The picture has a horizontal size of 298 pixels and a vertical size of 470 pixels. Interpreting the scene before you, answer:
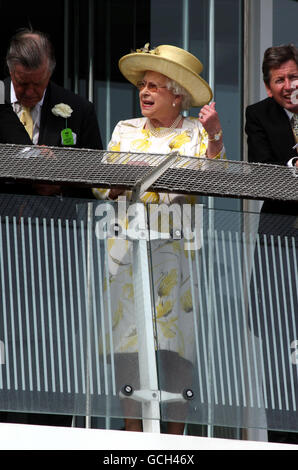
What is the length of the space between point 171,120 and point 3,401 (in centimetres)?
185

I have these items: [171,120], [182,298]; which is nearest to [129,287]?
[182,298]

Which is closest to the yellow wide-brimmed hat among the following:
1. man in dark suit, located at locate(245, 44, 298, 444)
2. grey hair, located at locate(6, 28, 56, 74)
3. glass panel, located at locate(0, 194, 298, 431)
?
grey hair, located at locate(6, 28, 56, 74)

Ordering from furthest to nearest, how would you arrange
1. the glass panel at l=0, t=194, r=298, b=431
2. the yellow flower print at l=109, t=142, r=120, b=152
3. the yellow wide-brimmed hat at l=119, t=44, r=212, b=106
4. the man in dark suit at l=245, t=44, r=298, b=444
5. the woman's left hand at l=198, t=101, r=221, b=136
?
the yellow wide-brimmed hat at l=119, t=44, r=212, b=106
the yellow flower print at l=109, t=142, r=120, b=152
the woman's left hand at l=198, t=101, r=221, b=136
the man in dark suit at l=245, t=44, r=298, b=444
the glass panel at l=0, t=194, r=298, b=431

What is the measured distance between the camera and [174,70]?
6.59 meters

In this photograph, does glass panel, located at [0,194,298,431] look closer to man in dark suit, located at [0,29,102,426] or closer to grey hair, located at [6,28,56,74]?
man in dark suit, located at [0,29,102,426]

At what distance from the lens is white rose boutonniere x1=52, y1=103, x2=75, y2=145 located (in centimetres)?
665

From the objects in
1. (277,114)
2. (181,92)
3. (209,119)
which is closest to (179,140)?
(181,92)

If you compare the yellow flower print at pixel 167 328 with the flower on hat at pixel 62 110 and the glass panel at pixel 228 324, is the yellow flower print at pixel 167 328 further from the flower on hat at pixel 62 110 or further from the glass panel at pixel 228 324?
the flower on hat at pixel 62 110

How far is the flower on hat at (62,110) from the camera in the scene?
670cm

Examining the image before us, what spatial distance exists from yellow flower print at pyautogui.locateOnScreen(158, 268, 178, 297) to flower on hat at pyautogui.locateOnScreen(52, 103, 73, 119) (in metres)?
1.37

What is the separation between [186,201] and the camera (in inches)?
237

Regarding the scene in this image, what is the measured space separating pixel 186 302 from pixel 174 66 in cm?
146

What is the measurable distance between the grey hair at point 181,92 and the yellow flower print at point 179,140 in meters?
0.22

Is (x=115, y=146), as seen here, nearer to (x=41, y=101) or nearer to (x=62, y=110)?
(x=62, y=110)
